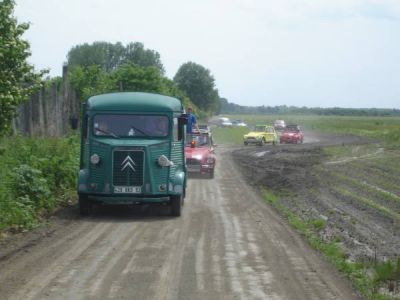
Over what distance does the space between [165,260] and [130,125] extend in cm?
612

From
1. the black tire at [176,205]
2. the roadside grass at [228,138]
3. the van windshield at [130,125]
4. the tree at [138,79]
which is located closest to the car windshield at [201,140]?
the van windshield at [130,125]

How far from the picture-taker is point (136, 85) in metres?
40.8

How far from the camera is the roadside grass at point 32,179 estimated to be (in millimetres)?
14781

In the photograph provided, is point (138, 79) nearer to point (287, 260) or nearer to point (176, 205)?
point (176, 205)

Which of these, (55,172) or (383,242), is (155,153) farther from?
(383,242)

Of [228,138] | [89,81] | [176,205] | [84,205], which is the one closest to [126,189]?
[84,205]

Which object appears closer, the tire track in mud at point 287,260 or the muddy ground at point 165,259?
the muddy ground at point 165,259

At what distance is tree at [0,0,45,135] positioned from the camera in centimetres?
1184

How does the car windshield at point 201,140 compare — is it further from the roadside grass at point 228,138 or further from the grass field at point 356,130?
the roadside grass at point 228,138

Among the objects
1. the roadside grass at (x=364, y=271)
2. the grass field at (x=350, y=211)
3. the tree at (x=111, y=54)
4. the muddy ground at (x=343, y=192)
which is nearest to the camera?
the roadside grass at (x=364, y=271)

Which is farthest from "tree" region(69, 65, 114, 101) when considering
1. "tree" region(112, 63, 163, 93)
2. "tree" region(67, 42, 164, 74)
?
"tree" region(67, 42, 164, 74)

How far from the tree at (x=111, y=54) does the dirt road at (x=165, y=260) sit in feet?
318

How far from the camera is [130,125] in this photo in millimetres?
16828

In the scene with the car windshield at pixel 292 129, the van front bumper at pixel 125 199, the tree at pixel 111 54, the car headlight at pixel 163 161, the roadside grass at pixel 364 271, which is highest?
the tree at pixel 111 54
